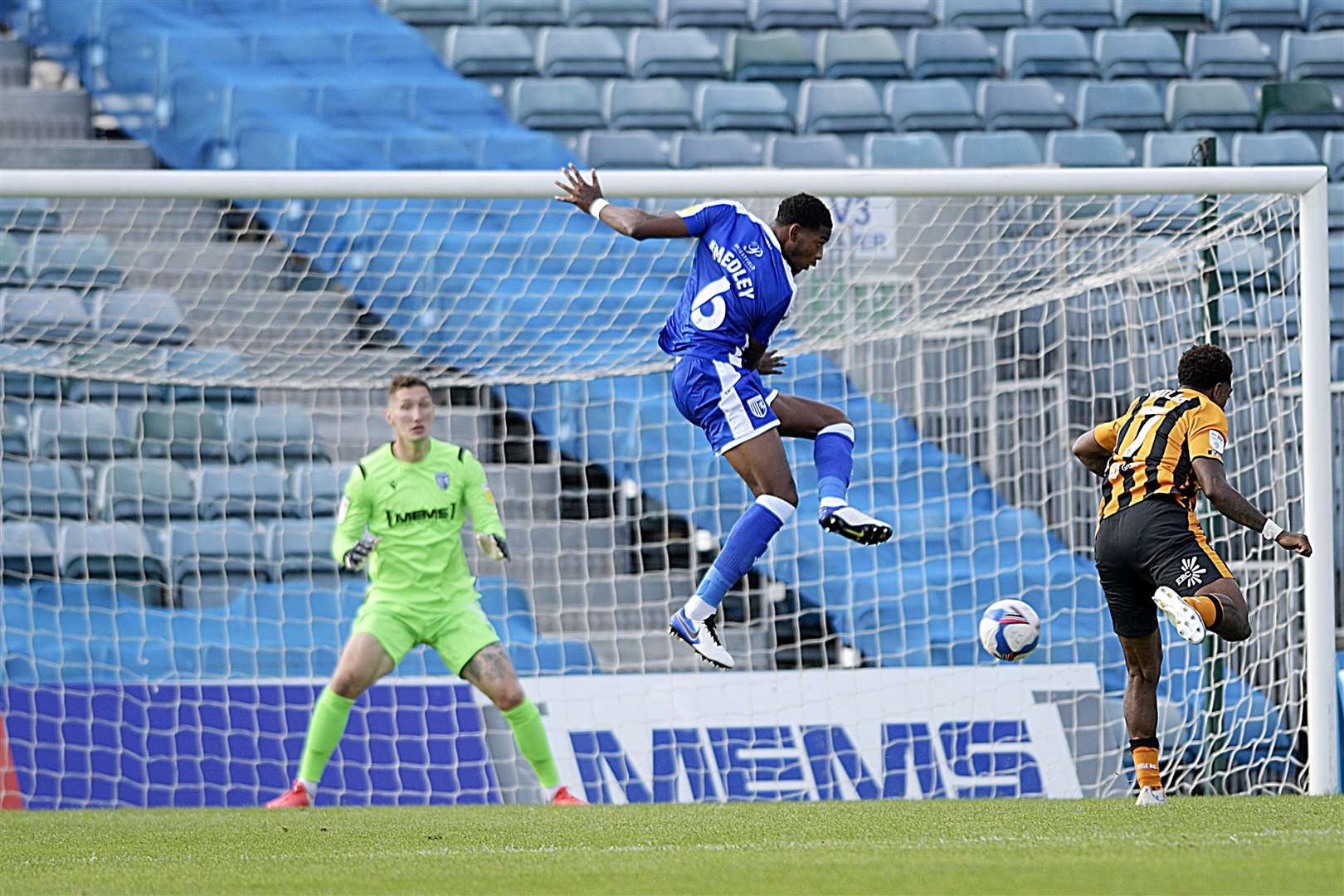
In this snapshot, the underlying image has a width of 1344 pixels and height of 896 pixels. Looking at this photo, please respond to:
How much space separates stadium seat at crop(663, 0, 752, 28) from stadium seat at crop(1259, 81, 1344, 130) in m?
3.79

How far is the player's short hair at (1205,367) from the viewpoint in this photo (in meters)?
5.69

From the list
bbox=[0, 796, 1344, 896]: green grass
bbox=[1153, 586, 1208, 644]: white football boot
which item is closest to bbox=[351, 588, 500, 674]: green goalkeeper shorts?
bbox=[0, 796, 1344, 896]: green grass

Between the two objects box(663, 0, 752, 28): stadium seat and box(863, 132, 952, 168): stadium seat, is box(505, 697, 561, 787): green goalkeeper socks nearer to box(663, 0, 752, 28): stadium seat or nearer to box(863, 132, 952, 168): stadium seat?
box(863, 132, 952, 168): stadium seat

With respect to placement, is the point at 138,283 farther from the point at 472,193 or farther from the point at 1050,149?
the point at 1050,149

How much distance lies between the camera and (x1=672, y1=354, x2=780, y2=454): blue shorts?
5.43m

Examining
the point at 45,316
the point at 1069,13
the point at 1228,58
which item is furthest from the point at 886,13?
the point at 45,316

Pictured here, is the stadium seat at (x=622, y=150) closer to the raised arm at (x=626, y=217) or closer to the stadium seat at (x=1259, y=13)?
the stadium seat at (x=1259, y=13)

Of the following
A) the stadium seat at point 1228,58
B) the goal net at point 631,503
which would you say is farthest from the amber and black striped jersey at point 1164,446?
the stadium seat at point 1228,58

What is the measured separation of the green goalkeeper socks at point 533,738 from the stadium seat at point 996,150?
5.45 meters

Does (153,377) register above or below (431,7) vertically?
below

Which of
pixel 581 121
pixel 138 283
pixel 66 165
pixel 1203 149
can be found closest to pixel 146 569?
pixel 138 283

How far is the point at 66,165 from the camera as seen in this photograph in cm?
1068

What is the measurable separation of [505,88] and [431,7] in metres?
0.90

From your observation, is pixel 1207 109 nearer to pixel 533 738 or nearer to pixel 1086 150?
pixel 1086 150
